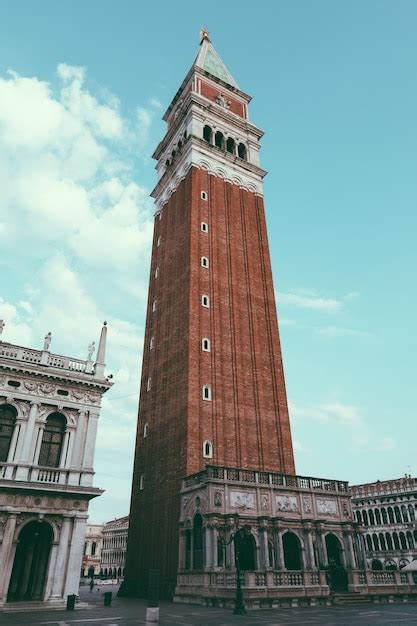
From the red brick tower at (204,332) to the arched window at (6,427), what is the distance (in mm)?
13249

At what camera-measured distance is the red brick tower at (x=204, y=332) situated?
38.4 m

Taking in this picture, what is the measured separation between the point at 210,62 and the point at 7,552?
218 ft

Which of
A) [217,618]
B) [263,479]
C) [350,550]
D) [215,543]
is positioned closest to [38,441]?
[215,543]

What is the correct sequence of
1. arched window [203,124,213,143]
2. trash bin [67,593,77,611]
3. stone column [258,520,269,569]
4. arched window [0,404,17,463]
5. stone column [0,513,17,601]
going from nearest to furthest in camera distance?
stone column [0,513,17,601], trash bin [67,593,77,611], arched window [0,404,17,463], stone column [258,520,269,569], arched window [203,124,213,143]

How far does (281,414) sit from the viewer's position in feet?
142

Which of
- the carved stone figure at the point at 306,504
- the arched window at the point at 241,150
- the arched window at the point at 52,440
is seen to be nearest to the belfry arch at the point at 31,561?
the arched window at the point at 52,440

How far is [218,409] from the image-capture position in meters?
39.5

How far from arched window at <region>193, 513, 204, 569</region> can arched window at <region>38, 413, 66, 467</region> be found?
10146 millimetres

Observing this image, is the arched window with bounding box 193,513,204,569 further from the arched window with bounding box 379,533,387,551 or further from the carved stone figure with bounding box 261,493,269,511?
the arched window with bounding box 379,533,387,551

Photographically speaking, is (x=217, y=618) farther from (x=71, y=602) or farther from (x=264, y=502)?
(x=264, y=502)

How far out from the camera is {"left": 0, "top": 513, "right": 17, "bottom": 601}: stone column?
984 inches

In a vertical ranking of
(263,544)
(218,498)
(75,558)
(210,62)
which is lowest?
(75,558)

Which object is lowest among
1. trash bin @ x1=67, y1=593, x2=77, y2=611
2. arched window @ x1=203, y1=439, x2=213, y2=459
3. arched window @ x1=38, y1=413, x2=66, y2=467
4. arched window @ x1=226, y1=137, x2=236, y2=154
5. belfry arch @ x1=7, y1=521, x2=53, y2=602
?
trash bin @ x1=67, y1=593, x2=77, y2=611

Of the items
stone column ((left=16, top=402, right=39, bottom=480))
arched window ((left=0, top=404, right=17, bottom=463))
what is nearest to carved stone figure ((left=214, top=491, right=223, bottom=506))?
stone column ((left=16, top=402, right=39, bottom=480))
